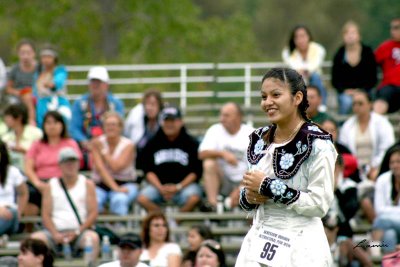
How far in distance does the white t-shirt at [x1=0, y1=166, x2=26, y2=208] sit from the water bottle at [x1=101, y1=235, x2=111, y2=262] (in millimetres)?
1078

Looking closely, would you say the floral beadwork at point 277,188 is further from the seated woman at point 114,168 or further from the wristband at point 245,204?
the seated woman at point 114,168

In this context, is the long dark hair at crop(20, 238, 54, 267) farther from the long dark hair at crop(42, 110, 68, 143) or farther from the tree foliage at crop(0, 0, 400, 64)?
the tree foliage at crop(0, 0, 400, 64)

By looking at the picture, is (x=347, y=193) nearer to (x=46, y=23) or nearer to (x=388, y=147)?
(x=388, y=147)

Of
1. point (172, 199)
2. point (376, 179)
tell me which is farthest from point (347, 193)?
point (172, 199)

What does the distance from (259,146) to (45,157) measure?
6.57m

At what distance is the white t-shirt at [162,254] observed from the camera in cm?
1419

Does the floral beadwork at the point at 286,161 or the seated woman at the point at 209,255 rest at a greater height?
the floral beadwork at the point at 286,161

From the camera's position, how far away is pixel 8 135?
671 inches

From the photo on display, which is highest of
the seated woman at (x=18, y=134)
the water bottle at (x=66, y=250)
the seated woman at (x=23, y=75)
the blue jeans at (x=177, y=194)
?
the seated woman at (x=23, y=75)

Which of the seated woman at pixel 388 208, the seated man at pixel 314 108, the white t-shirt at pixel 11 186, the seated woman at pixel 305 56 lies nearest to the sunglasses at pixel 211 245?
the seated woman at pixel 388 208

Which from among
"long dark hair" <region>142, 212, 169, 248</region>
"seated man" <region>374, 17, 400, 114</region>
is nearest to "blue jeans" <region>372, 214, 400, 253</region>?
"long dark hair" <region>142, 212, 169, 248</region>

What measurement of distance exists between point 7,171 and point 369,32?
37044mm

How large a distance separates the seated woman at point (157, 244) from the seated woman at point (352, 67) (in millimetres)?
4953

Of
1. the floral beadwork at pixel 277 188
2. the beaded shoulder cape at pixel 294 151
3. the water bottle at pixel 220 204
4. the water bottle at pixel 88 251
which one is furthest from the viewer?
the water bottle at pixel 220 204
